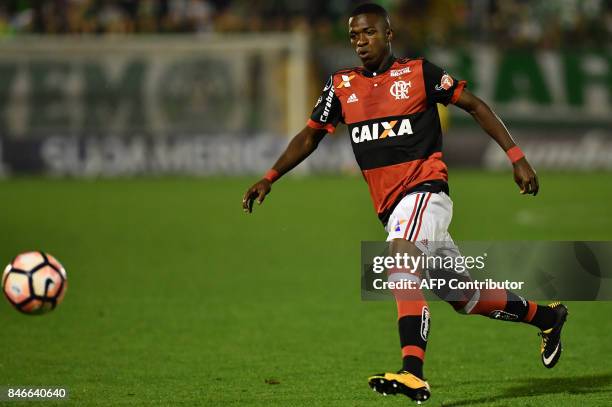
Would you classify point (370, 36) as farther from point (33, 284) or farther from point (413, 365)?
point (33, 284)

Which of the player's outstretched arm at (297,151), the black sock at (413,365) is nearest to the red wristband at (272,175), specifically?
the player's outstretched arm at (297,151)

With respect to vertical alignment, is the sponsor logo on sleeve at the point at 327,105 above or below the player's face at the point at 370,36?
below

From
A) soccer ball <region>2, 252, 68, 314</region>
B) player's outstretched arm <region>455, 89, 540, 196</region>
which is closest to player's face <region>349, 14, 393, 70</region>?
player's outstretched arm <region>455, 89, 540, 196</region>

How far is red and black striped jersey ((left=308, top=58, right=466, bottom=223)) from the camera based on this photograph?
250 inches

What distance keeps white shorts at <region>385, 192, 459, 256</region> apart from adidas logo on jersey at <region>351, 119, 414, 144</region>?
14.7 inches

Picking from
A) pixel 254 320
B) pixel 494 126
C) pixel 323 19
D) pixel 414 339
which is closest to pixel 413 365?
pixel 414 339

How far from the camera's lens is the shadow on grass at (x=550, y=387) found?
21.2ft

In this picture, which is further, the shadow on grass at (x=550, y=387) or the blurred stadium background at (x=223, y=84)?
the blurred stadium background at (x=223, y=84)

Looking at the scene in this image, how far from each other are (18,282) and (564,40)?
75.2ft

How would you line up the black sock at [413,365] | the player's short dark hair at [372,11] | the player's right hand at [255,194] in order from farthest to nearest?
1. the player's right hand at [255,194]
2. the player's short dark hair at [372,11]
3. the black sock at [413,365]

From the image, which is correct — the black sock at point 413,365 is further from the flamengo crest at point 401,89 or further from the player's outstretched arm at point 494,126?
the flamengo crest at point 401,89

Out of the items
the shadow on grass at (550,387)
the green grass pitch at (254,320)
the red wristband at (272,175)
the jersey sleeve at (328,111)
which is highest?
the jersey sleeve at (328,111)

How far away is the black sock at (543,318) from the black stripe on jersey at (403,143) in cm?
122

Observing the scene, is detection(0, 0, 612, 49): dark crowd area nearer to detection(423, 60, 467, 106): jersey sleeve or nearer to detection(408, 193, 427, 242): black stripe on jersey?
detection(423, 60, 467, 106): jersey sleeve
